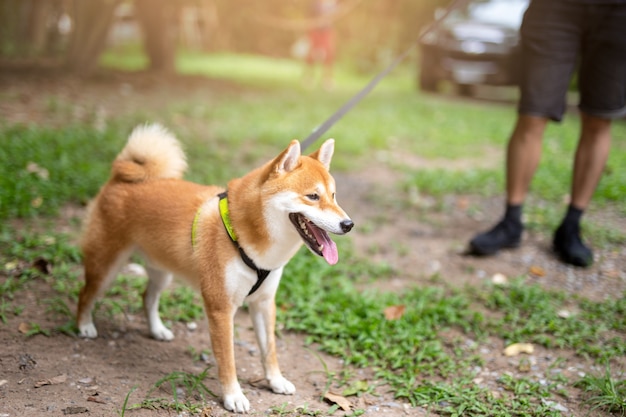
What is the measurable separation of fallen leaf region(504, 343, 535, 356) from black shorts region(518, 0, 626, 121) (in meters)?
1.65

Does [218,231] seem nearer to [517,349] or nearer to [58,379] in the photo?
[58,379]

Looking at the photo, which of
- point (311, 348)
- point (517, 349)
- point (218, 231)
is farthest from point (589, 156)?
point (218, 231)

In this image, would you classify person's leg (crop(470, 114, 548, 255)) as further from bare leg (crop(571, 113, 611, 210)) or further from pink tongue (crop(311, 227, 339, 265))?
pink tongue (crop(311, 227, 339, 265))

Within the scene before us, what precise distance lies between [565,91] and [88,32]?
681 cm

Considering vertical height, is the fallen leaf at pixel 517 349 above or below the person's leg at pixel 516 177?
below

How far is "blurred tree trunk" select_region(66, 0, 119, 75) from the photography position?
8.41 meters

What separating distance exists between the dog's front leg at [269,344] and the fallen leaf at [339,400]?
0.16 meters

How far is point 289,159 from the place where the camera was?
7.94ft

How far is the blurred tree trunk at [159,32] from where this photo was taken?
10484 millimetres

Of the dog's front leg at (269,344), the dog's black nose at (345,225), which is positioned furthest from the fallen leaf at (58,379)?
the dog's black nose at (345,225)

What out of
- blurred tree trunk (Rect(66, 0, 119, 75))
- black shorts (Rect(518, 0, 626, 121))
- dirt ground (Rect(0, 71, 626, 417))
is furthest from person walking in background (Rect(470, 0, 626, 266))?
blurred tree trunk (Rect(66, 0, 119, 75))

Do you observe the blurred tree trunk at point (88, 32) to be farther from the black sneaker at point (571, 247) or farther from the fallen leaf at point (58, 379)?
the fallen leaf at point (58, 379)

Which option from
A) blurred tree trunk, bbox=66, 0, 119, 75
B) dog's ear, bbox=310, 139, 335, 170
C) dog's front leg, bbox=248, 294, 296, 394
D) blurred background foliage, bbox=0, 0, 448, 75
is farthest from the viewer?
blurred background foliage, bbox=0, 0, 448, 75

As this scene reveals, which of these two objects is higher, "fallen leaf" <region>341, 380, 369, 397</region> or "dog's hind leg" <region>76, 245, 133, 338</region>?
"dog's hind leg" <region>76, 245, 133, 338</region>
